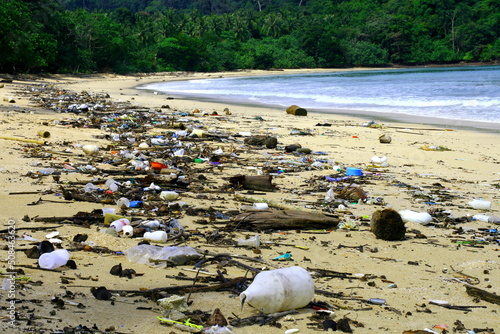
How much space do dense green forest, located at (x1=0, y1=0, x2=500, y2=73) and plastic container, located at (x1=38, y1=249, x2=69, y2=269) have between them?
50.7m

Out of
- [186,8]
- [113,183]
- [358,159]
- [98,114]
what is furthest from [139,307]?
[186,8]

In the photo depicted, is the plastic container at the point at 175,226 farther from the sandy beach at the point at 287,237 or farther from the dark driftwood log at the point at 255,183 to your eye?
the dark driftwood log at the point at 255,183

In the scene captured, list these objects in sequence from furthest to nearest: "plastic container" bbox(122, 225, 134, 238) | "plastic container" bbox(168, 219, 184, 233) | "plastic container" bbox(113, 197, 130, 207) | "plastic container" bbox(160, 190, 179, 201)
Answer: "plastic container" bbox(160, 190, 179, 201)
"plastic container" bbox(113, 197, 130, 207)
"plastic container" bbox(168, 219, 184, 233)
"plastic container" bbox(122, 225, 134, 238)

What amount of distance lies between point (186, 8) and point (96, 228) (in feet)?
432

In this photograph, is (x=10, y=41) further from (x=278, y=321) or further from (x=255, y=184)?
(x=278, y=321)

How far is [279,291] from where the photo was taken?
2.58 m

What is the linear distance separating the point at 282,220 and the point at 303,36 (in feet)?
273

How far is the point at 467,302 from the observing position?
2938mm

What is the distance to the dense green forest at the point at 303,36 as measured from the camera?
61906mm

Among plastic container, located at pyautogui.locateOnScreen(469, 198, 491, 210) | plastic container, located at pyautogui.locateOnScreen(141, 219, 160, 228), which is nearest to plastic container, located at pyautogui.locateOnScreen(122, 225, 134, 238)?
plastic container, located at pyautogui.locateOnScreen(141, 219, 160, 228)

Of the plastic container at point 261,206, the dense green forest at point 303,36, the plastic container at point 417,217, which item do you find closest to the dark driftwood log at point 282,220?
the plastic container at point 261,206

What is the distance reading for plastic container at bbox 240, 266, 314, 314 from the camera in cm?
253

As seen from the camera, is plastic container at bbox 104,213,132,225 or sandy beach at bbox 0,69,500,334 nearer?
sandy beach at bbox 0,69,500,334

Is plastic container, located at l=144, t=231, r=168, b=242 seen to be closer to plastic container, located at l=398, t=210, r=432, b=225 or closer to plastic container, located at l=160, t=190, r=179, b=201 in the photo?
plastic container, located at l=160, t=190, r=179, b=201
